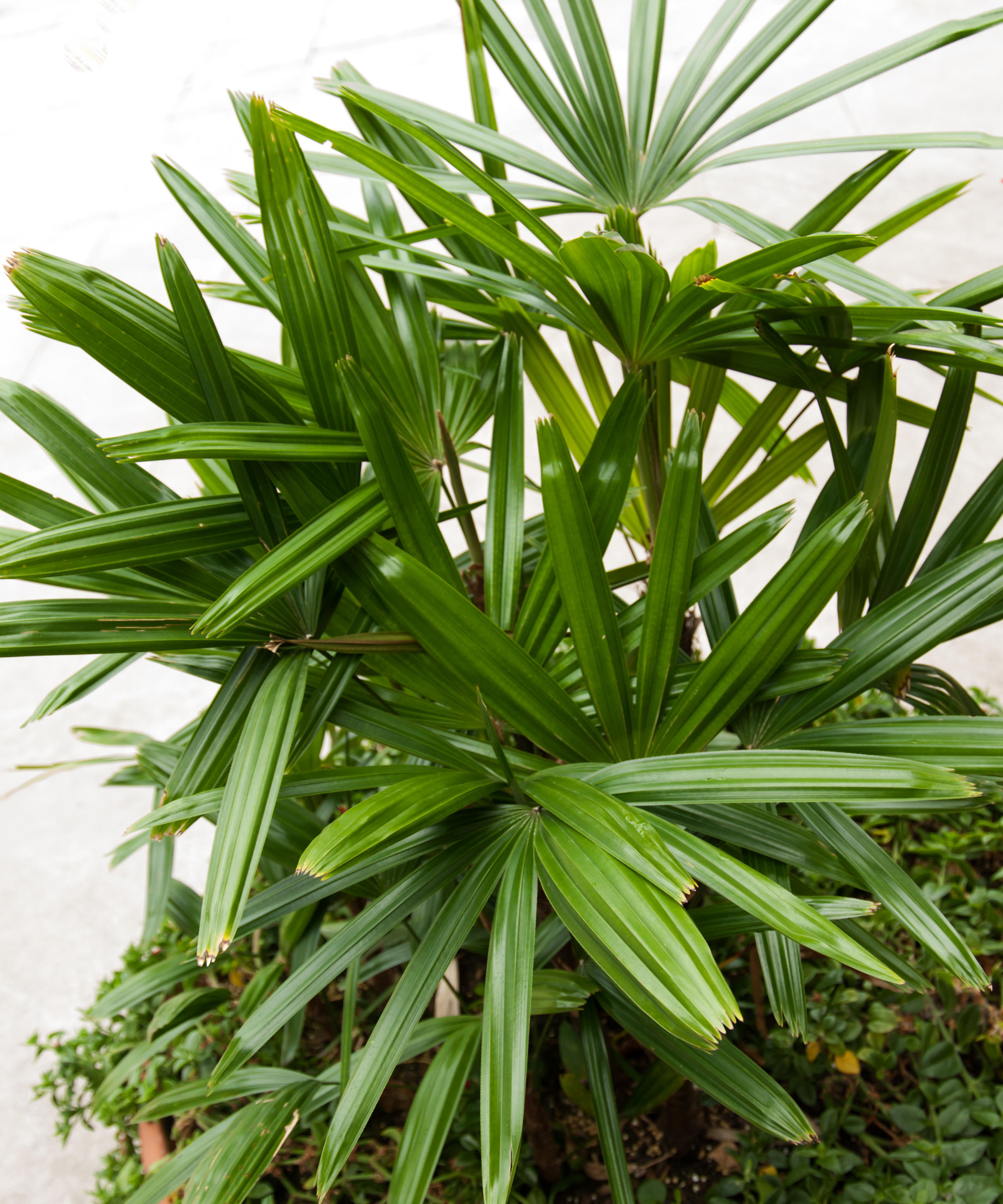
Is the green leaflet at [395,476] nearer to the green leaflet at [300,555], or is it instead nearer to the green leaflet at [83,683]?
the green leaflet at [300,555]

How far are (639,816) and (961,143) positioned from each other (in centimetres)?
54

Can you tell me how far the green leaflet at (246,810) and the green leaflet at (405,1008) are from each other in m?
0.13

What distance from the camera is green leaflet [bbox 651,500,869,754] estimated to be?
576mm

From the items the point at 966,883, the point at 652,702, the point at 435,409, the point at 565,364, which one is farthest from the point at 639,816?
the point at 565,364

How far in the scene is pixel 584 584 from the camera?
0.59 meters

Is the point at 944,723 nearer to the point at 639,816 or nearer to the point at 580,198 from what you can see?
the point at 639,816

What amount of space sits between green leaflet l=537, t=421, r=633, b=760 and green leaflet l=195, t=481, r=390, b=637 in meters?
0.11

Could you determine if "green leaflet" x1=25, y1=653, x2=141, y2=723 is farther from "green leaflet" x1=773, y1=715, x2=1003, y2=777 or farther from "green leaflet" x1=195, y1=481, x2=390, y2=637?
"green leaflet" x1=773, y1=715, x2=1003, y2=777

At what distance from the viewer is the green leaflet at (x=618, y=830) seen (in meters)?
0.46

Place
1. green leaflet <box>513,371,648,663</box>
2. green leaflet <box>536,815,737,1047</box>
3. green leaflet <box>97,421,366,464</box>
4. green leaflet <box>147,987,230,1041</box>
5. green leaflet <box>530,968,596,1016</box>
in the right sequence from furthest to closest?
1. green leaflet <box>147,987,230,1041</box>
2. green leaflet <box>530,968,596,1016</box>
3. green leaflet <box>513,371,648,663</box>
4. green leaflet <box>97,421,366,464</box>
5. green leaflet <box>536,815,737,1047</box>

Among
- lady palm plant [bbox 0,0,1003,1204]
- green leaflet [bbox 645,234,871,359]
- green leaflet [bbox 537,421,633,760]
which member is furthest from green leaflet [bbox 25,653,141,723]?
green leaflet [bbox 645,234,871,359]

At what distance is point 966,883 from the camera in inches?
48.0

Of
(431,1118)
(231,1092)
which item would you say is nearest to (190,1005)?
(231,1092)

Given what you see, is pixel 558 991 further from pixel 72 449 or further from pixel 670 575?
pixel 72 449
